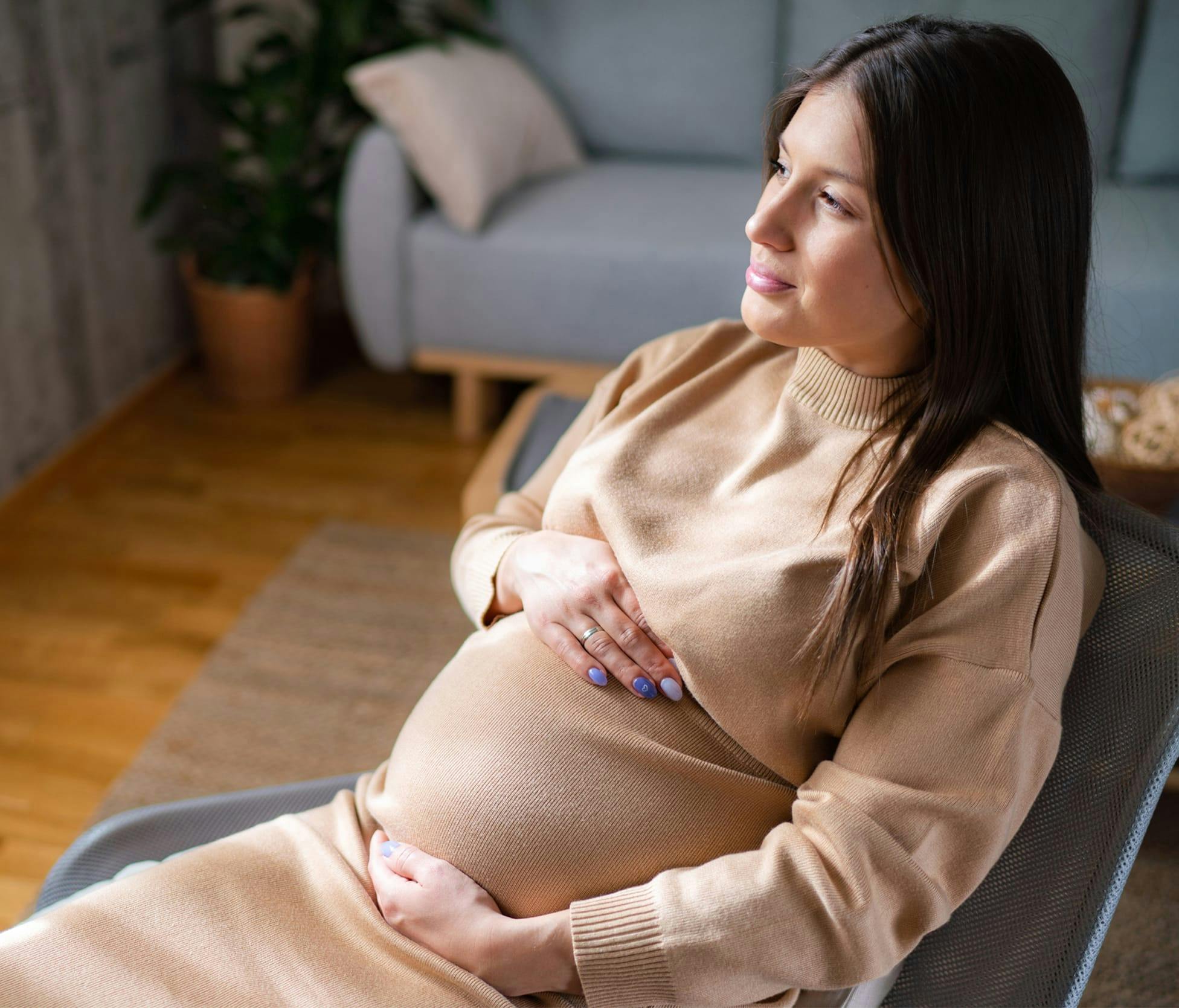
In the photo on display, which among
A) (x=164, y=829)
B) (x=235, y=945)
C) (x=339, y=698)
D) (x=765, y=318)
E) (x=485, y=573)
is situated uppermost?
(x=765, y=318)

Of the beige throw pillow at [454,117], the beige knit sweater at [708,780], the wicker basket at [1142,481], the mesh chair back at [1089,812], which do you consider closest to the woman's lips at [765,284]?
the beige knit sweater at [708,780]

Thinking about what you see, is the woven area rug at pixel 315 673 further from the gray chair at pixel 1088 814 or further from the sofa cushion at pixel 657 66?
the sofa cushion at pixel 657 66

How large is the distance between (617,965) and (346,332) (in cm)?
283

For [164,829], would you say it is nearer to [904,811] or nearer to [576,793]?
[576,793]

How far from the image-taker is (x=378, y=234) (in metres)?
2.67

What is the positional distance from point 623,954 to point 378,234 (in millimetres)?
2127

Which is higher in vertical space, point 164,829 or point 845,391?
point 845,391

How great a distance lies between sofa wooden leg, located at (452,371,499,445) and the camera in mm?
2822

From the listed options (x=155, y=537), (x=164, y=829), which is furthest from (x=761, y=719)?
(x=155, y=537)

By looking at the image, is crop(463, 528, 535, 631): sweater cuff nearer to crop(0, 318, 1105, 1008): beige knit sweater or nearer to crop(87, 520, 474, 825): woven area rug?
crop(0, 318, 1105, 1008): beige knit sweater

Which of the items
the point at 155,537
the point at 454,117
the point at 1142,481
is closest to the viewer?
the point at 1142,481

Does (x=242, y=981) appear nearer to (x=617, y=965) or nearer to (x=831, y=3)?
(x=617, y=965)

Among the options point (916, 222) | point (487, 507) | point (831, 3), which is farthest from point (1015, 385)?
point (831, 3)

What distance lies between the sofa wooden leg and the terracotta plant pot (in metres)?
0.45
